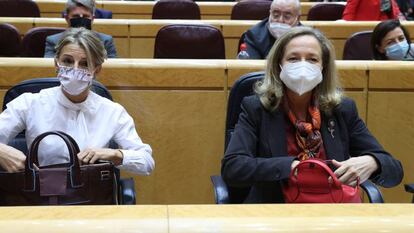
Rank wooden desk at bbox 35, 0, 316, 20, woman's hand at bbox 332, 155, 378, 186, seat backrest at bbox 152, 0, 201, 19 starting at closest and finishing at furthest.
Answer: woman's hand at bbox 332, 155, 378, 186 < seat backrest at bbox 152, 0, 201, 19 < wooden desk at bbox 35, 0, 316, 20

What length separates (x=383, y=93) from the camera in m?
3.30

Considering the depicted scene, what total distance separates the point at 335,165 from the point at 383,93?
43.2 inches

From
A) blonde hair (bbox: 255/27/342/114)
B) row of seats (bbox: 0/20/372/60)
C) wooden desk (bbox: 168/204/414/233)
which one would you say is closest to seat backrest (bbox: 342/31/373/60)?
row of seats (bbox: 0/20/372/60)

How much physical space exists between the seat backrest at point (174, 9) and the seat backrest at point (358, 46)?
2.14 metres

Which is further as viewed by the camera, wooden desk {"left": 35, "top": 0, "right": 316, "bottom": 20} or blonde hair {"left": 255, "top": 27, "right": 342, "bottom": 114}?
wooden desk {"left": 35, "top": 0, "right": 316, "bottom": 20}

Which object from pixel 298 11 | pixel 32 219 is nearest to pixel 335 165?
pixel 32 219

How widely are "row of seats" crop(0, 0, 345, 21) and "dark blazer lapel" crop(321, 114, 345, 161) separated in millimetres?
3987

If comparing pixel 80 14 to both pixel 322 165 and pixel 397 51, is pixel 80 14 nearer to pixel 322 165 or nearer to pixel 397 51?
pixel 397 51

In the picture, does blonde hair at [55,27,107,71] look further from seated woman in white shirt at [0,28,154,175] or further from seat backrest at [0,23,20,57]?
seat backrest at [0,23,20,57]

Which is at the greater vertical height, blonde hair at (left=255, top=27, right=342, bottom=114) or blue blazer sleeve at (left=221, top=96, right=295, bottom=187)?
blonde hair at (left=255, top=27, right=342, bottom=114)

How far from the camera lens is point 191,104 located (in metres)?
3.24

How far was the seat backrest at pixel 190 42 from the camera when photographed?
4.62 m

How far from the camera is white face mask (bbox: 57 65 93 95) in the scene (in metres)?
2.61

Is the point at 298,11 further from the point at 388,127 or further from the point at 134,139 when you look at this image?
the point at 134,139
